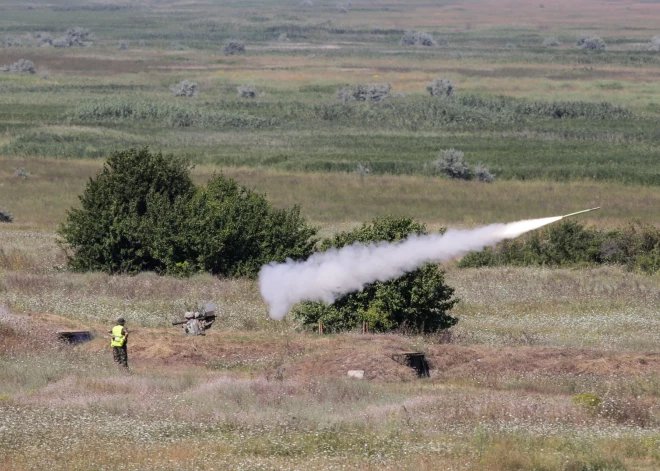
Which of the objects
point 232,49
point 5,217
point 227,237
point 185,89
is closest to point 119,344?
point 227,237

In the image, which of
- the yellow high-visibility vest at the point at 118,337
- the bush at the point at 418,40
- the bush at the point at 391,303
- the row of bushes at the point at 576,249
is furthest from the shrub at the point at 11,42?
the yellow high-visibility vest at the point at 118,337

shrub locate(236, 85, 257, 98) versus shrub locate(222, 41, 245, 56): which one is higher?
shrub locate(236, 85, 257, 98)

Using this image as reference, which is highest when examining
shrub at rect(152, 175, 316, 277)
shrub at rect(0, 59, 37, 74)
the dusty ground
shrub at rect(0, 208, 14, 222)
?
the dusty ground

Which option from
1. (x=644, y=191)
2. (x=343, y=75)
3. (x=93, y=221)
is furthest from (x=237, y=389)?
(x=343, y=75)

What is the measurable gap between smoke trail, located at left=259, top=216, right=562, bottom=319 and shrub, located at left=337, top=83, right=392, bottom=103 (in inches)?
2934

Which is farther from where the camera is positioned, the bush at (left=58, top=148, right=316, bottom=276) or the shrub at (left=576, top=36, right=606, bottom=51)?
the shrub at (left=576, top=36, right=606, bottom=51)

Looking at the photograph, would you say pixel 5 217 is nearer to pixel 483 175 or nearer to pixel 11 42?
pixel 483 175

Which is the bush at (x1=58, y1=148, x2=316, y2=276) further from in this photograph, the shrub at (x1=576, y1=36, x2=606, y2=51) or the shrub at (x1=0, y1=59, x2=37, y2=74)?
the shrub at (x1=576, y1=36, x2=606, y2=51)

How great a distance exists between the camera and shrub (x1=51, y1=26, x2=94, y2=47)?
502 ft

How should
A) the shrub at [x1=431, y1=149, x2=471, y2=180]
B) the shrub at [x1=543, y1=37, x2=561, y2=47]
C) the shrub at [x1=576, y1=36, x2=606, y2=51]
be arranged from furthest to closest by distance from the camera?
the shrub at [x1=543, y1=37, x2=561, y2=47]
the shrub at [x1=576, y1=36, x2=606, y2=51]
the shrub at [x1=431, y1=149, x2=471, y2=180]

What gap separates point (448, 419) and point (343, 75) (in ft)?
337

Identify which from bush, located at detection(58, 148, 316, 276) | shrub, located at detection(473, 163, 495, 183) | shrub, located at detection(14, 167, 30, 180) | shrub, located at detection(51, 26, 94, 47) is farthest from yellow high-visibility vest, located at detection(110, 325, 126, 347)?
shrub, located at detection(51, 26, 94, 47)

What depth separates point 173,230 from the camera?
123 ft

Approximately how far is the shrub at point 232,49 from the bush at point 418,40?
2660 centimetres
